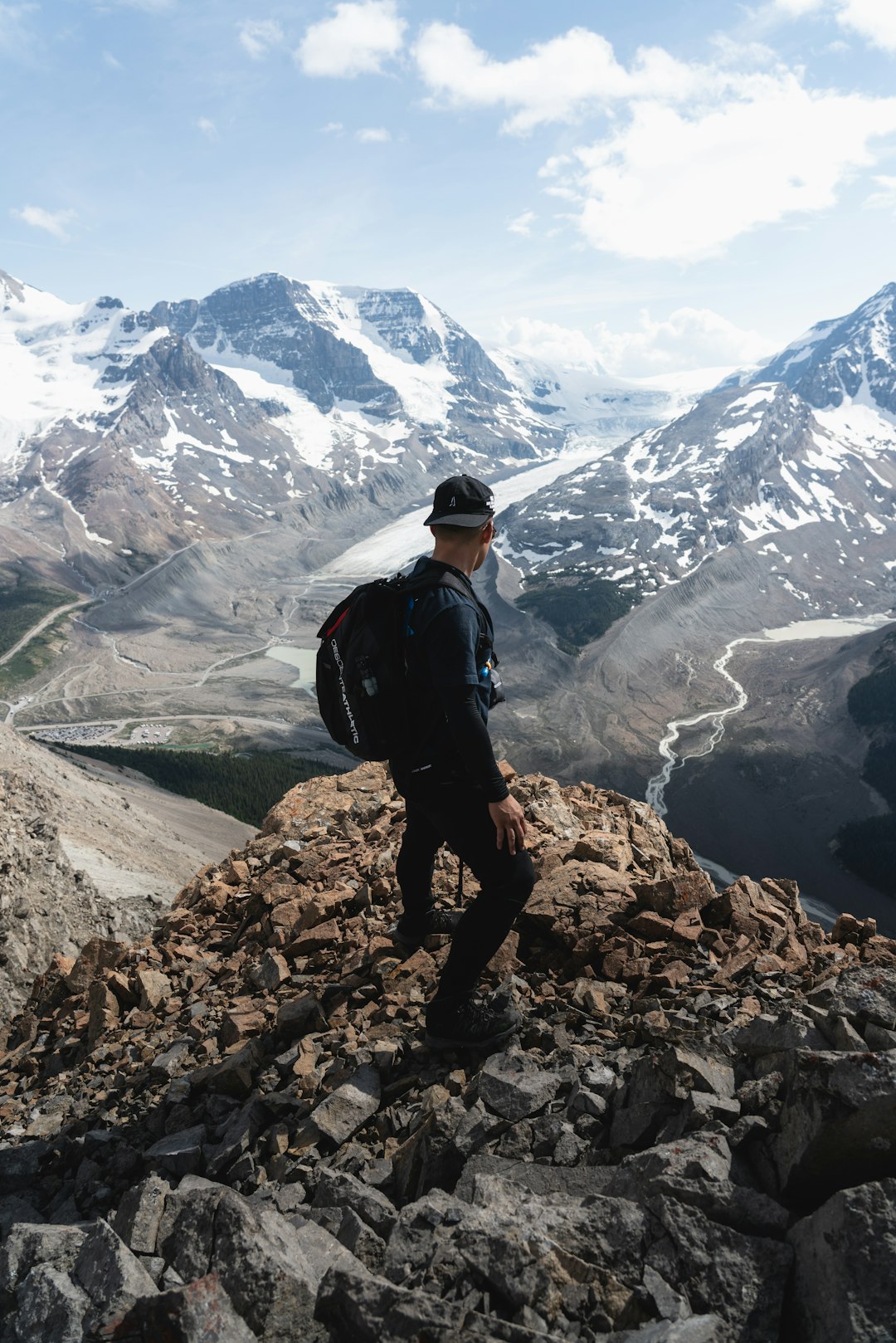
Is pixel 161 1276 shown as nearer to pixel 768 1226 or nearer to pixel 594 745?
pixel 768 1226

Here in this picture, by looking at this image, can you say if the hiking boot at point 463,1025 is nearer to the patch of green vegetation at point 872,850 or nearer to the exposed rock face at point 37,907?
the exposed rock face at point 37,907

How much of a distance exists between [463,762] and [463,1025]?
8.03 feet

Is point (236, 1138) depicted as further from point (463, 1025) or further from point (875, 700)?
point (875, 700)

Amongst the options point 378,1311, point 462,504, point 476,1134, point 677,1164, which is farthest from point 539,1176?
point 462,504

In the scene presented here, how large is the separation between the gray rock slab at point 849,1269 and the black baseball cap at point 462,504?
5116 mm

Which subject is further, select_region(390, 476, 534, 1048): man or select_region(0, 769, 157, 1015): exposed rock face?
select_region(0, 769, 157, 1015): exposed rock face

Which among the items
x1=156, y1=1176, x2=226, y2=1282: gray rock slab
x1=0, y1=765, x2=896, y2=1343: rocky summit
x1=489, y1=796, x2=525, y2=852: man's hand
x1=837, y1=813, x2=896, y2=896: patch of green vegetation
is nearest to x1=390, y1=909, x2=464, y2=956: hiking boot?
x1=0, y1=765, x2=896, y2=1343: rocky summit

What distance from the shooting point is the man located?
20.0 ft

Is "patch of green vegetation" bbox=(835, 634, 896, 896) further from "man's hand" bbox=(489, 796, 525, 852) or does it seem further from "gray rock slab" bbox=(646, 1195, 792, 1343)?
"gray rock slab" bbox=(646, 1195, 792, 1343)

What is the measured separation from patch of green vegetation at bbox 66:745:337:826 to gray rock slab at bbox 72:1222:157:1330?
106 m

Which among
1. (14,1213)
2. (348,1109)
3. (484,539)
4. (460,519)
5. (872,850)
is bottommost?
(872,850)

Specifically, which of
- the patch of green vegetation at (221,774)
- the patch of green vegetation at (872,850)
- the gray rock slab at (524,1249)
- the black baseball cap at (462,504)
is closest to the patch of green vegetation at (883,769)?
the patch of green vegetation at (872,850)

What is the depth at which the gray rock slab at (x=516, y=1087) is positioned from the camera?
6043 millimetres

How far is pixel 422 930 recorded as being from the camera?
28.3ft
